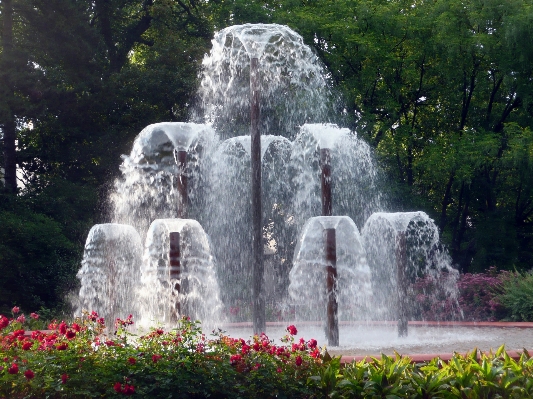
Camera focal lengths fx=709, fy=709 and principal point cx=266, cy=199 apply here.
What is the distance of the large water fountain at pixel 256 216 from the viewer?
9.01 m

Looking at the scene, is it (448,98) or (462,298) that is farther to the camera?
(448,98)

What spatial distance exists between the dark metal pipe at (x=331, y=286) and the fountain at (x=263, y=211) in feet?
0.04

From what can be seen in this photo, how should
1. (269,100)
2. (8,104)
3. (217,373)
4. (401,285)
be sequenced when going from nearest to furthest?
(217,373) → (401,285) → (269,100) → (8,104)

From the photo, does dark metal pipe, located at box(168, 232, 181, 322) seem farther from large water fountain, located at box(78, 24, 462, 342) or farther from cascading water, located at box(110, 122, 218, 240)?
cascading water, located at box(110, 122, 218, 240)

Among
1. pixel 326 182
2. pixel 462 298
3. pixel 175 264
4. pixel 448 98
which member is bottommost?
pixel 462 298

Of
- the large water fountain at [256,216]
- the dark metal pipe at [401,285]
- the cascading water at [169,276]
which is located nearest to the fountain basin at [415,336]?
the dark metal pipe at [401,285]

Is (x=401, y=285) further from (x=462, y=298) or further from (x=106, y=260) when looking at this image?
(x=462, y=298)

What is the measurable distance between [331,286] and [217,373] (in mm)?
3600

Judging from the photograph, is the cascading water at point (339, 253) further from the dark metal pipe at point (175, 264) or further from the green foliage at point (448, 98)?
the green foliage at point (448, 98)

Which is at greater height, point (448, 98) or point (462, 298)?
point (448, 98)

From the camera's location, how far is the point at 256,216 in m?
8.88

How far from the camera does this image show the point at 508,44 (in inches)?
676

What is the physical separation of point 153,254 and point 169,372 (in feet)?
12.3

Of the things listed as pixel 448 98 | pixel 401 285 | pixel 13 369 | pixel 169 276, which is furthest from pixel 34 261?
pixel 13 369
